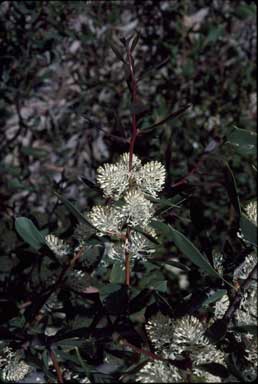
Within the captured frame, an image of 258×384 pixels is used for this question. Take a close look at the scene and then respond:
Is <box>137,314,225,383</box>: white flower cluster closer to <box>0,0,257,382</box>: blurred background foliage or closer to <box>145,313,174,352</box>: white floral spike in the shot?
<box>145,313,174,352</box>: white floral spike

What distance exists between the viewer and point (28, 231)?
0.88 m

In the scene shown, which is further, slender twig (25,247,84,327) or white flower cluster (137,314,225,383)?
slender twig (25,247,84,327)

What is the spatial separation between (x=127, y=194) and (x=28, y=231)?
7.3 inches

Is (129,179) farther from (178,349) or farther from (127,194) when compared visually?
(178,349)

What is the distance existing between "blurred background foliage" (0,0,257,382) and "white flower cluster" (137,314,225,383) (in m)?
1.07

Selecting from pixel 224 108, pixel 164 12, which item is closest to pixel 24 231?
pixel 224 108

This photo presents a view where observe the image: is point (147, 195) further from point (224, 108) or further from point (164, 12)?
point (164, 12)

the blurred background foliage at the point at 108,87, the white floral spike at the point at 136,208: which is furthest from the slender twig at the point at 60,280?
the blurred background foliage at the point at 108,87

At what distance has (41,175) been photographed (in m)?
2.15

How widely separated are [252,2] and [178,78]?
1.51ft

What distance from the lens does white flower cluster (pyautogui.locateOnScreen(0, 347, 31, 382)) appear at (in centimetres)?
93

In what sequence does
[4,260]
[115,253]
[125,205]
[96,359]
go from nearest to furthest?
[125,205], [115,253], [96,359], [4,260]

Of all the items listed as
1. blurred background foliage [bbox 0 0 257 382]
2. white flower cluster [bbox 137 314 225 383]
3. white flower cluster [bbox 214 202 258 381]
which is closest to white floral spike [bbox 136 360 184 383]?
white flower cluster [bbox 137 314 225 383]

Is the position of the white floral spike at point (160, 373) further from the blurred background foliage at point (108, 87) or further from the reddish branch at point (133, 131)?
the blurred background foliage at point (108, 87)
